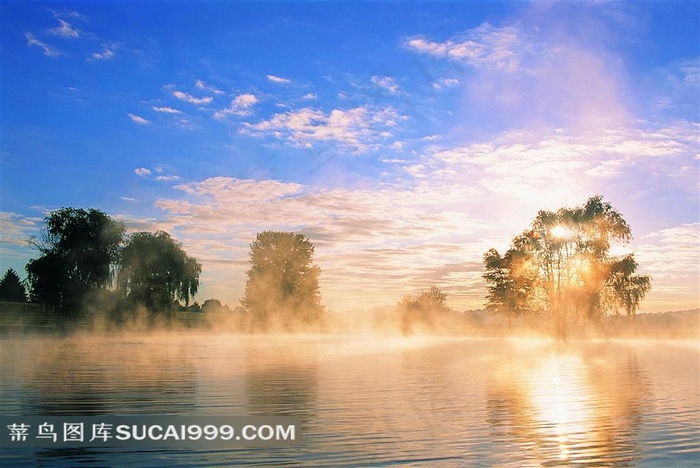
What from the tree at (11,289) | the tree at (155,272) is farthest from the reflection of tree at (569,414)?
the tree at (11,289)

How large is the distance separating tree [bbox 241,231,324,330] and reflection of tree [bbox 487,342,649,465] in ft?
248

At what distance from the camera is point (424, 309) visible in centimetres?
12569

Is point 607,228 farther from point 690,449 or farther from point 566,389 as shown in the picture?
point 690,449

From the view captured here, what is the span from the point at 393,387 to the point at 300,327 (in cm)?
8150

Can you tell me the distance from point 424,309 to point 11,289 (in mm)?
85086

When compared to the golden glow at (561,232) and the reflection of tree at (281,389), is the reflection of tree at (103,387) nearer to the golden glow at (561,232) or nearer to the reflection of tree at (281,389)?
the reflection of tree at (281,389)

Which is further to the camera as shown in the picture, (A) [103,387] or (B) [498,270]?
(B) [498,270]

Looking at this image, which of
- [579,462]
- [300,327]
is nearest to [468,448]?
[579,462]

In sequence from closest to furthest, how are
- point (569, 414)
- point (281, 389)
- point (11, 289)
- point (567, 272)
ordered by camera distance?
point (569, 414) → point (281, 389) → point (567, 272) → point (11, 289)

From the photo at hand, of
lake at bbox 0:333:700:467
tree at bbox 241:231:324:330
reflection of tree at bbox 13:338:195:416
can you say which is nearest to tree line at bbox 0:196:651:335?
tree at bbox 241:231:324:330

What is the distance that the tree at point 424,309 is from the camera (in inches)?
4823

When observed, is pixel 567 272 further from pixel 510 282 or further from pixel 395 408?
pixel 395 408

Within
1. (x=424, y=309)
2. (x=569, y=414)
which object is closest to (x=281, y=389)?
(x=569, y=414)

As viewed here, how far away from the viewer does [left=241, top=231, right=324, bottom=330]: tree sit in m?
98.2
